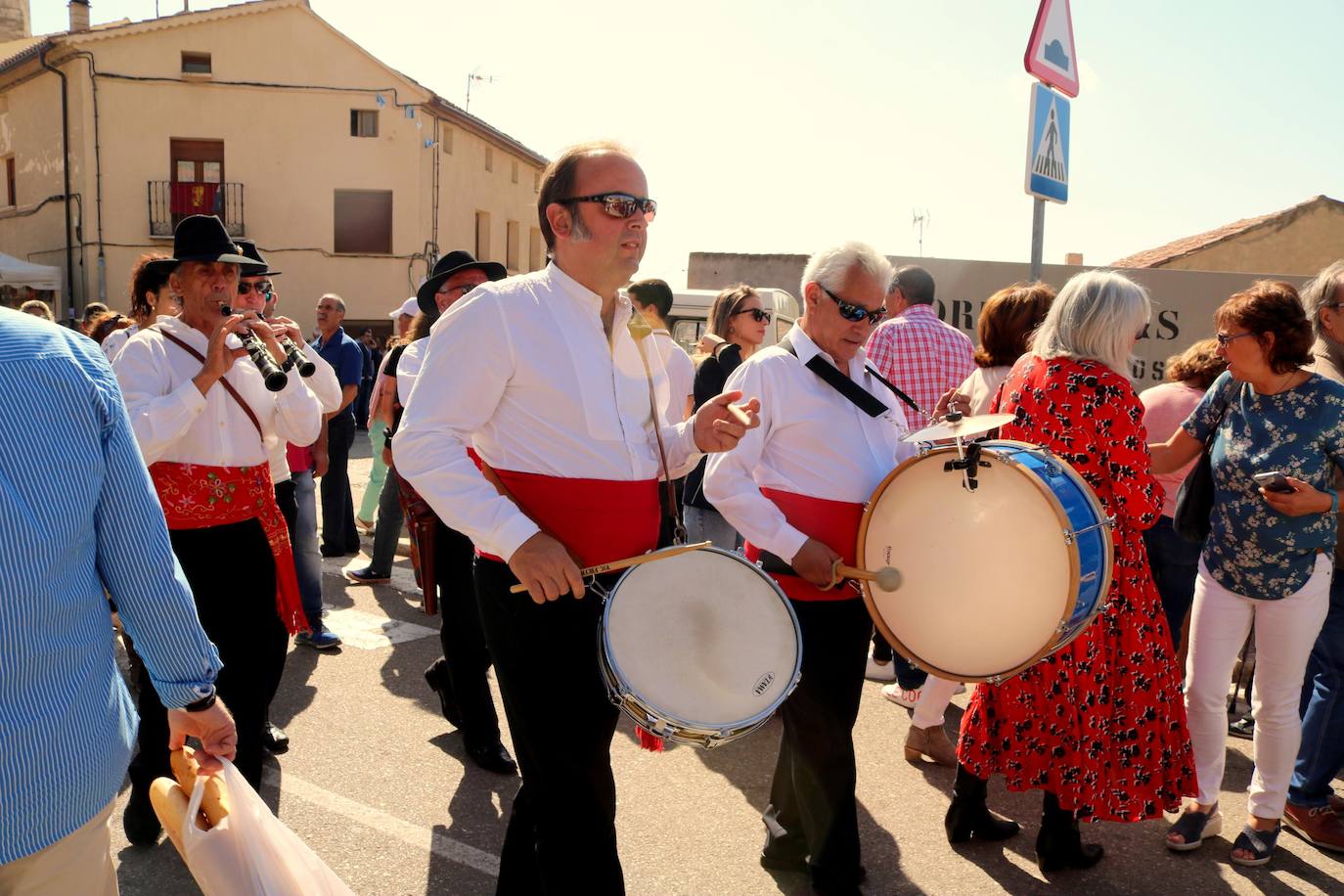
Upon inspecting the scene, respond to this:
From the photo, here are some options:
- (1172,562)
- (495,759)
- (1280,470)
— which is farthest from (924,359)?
(495,759)

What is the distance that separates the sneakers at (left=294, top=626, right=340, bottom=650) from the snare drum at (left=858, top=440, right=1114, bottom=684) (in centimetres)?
367

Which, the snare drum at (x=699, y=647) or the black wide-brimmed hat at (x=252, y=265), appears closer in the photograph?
the snare drum at (x=699, y=647)

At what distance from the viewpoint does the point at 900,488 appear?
307cm

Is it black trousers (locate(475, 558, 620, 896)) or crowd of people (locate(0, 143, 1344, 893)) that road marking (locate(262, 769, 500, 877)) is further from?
black trousers (locate(475, 558, 620, 896))

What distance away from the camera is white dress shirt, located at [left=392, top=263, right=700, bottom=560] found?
7.60 ft

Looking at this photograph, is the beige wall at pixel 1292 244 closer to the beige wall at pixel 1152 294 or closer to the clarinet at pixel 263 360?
the beige wall at pixel 1152 294

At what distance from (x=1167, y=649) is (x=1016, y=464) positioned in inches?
43.3

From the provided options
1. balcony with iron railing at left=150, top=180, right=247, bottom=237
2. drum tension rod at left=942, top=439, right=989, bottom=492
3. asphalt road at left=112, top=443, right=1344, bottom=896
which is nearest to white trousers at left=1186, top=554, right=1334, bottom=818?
asphalt road at left=112, top=443, right=1344, bottom=896

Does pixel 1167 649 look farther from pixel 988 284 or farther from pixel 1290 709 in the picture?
pixel 988 284

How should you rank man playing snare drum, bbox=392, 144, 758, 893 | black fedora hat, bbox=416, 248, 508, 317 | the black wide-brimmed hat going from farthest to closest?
black fedora hat, bbox=416, 248, 508, 317 < the black wide-brimmed hat < man playing snare drum, bbox=392, 144, 758, 893

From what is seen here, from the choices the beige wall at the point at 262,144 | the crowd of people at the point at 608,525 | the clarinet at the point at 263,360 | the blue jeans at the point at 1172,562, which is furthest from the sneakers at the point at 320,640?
the beige wall at the point at 262,144

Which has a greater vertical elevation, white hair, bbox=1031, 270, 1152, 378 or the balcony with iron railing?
the balcony with iron railing

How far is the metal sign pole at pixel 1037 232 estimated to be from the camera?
5.91 m

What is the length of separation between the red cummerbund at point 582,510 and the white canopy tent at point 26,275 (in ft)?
75.4
